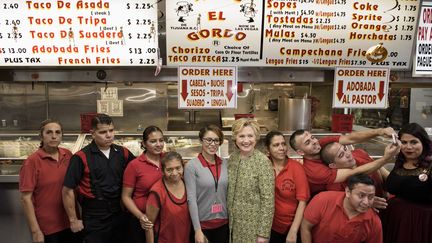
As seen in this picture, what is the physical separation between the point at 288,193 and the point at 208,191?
25.6 inches

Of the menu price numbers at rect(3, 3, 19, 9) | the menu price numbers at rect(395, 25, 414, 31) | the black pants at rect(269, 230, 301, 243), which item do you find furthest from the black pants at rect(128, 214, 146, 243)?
the menu price numbers at rect(395, 25, 414, 31)

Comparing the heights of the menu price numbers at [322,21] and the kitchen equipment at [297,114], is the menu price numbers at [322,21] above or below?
above

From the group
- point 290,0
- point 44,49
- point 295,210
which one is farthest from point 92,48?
point 295,210

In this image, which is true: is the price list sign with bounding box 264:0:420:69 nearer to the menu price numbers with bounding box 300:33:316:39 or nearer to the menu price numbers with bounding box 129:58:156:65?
the menu price numbers with bounding box 300:33:316:39

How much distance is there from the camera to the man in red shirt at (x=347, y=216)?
2.29 m

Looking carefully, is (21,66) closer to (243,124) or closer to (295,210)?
(243,124)

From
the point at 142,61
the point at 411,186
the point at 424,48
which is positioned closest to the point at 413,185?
the point at 411,186

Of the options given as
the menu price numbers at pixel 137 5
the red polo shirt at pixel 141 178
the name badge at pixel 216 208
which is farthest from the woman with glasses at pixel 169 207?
the menu price numbers at pixel 137 5

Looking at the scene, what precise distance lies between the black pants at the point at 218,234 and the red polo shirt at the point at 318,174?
815mm

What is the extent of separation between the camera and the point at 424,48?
12.8ft

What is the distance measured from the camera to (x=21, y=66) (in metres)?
3.59

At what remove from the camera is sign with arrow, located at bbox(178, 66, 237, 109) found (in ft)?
12.0

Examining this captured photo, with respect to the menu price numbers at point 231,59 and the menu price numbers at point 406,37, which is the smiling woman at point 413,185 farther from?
the menu price numbers at point 231,59

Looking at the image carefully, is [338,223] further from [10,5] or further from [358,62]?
[10,5]
